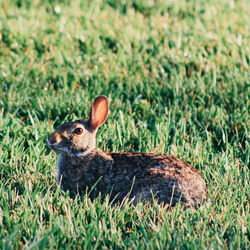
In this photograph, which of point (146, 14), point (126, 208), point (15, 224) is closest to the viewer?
point (15, 224)

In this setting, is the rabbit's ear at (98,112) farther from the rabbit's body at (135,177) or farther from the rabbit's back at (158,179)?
the rabbit's back at (158,179)

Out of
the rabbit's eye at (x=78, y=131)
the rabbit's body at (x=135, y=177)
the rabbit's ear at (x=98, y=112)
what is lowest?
the rabbit's body at (x=135, y=177)

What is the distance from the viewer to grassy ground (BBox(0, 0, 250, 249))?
11.5ft

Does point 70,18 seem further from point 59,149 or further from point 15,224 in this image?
point 15,224

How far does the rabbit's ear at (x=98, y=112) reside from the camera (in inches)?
170

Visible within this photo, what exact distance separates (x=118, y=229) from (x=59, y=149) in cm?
86

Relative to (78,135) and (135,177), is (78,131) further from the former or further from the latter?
(135,177)

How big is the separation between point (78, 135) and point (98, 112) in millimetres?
267

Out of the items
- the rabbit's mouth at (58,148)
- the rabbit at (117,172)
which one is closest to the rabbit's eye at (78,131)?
the rabbit at (117,172)

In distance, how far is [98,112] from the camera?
14.3ft

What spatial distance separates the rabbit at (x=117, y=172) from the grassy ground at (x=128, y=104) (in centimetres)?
14

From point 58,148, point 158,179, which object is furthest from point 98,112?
point 158,179

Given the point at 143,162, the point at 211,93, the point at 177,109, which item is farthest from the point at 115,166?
the point at 211,93

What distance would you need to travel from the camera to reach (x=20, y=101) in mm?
5586
